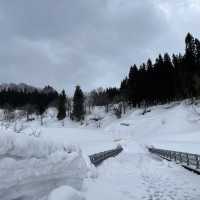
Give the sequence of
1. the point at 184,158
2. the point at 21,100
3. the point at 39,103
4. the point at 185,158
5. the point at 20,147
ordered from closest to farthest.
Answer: the point at 20,147 → the point at 185,158 → the point at 184,158 → the point at 39,103 → the point at 21,100

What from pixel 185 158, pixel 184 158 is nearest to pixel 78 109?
pixel 184 158

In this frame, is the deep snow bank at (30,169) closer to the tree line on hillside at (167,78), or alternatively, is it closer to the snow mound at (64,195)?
the snow mound at (64,195)

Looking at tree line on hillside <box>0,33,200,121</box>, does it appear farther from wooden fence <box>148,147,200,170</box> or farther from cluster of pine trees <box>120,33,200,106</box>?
wooden fence <box>148,147,200,170</box>

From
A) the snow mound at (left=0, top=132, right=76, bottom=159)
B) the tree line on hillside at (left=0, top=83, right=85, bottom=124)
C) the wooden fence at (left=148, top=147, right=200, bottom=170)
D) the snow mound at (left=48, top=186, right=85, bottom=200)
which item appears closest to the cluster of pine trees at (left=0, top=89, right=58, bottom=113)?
the tree line on hillside at (left=0, top=83, right=85, bottom=124)

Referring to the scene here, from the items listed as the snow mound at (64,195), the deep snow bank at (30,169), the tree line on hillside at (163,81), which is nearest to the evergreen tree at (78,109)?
the tree line on hillside at (163,81)

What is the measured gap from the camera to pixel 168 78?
319 feet

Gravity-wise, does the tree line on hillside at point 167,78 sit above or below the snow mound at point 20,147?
above

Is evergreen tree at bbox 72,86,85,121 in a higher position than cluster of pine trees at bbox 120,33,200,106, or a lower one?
lower

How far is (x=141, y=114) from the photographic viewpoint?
98.2 metres

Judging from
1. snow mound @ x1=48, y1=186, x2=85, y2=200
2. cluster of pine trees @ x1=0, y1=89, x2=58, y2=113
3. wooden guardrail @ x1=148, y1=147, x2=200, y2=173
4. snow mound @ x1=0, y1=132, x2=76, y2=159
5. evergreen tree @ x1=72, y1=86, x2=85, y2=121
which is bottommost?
wooden guardrail @ x1=148, y1=147, x2=200, y2=173

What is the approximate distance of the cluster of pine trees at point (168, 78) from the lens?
8806 centimetres

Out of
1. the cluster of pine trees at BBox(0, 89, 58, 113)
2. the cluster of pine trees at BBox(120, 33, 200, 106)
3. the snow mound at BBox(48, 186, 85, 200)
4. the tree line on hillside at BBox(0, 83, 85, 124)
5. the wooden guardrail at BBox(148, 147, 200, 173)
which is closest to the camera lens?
the snow mound at BBox(48, 186, 85, 200)

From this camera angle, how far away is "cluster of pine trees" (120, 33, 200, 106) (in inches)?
3467

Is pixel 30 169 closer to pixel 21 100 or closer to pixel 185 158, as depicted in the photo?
pixel 185 158
